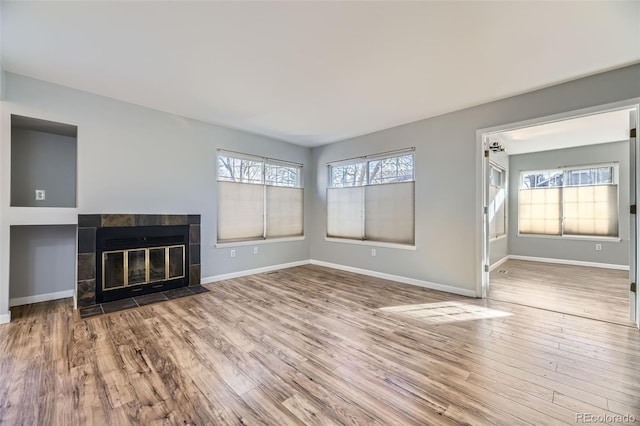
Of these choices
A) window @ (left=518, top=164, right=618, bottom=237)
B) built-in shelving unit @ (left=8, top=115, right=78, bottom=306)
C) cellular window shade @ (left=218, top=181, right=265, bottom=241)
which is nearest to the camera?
built-in shelving unit @ (left=8, top=115, right=78, bottom=306)

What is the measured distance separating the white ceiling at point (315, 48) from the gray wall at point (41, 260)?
198 cm

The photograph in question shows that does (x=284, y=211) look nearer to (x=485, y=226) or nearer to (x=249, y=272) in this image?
(x=249, y=272)

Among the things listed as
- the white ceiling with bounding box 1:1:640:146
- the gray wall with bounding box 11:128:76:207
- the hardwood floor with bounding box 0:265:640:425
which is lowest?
the hardwood floor with bounding box 0:265:640:425

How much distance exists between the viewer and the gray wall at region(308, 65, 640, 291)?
3162mm

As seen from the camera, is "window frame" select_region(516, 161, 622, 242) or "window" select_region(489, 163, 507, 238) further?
"window" select_region(489, 163, 507, 238)

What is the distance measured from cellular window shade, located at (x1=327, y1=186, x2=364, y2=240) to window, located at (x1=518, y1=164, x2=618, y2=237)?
4.66m

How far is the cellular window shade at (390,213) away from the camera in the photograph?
174 inches

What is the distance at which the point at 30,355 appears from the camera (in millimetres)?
2129

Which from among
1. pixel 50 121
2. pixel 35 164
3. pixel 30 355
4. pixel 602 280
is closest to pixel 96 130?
pixel 50 121

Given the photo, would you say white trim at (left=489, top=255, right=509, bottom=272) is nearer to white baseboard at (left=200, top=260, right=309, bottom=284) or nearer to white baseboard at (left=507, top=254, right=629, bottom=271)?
white baseboard at (left=507, top=254, right=629, bottom=271)

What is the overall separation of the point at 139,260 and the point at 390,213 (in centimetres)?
408

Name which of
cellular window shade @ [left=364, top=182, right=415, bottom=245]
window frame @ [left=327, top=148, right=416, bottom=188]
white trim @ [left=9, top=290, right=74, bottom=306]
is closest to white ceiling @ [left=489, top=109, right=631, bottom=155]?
window frame @ [left=327, top=148, right=416, bottom=188]

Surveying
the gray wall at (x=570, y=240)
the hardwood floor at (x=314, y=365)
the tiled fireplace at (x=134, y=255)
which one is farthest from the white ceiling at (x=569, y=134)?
the tiled fireplace at (x=134, y=255)

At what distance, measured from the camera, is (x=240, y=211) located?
4.82m
